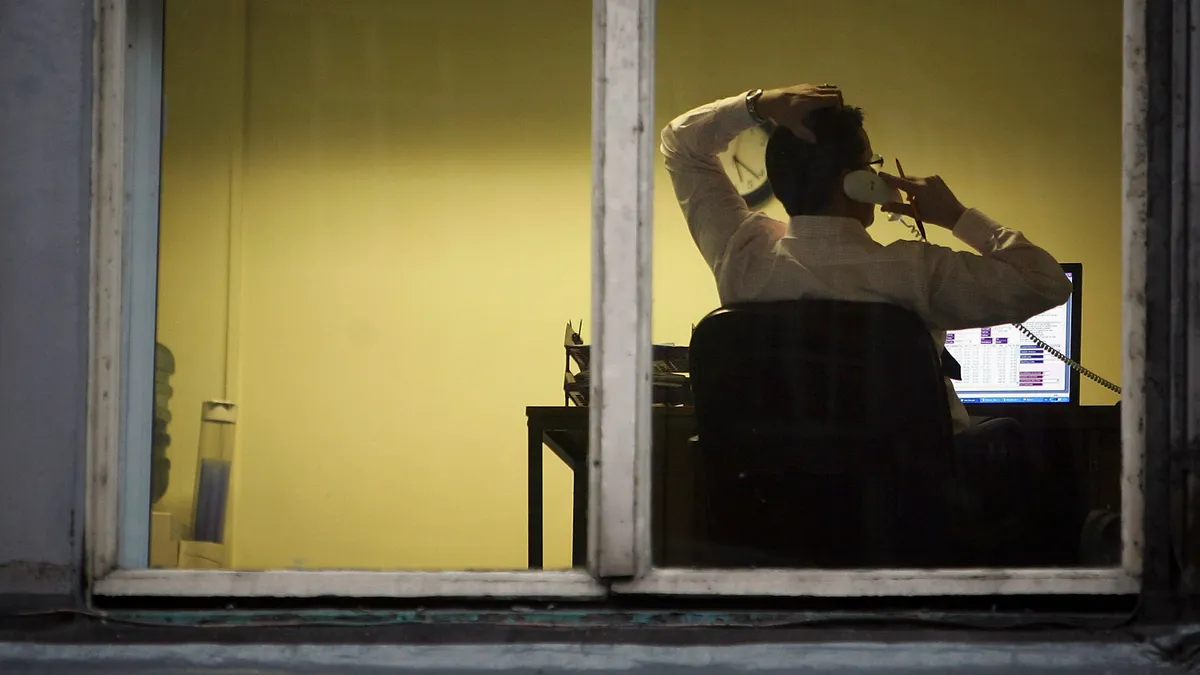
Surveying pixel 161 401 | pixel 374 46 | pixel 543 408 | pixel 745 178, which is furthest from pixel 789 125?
pixel 374 46

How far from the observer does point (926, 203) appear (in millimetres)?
2854

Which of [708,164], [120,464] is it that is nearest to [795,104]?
[708,164]

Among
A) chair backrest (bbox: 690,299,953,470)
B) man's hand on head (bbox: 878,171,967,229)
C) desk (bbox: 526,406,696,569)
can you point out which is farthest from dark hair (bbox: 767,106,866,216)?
desk (bbox: 526,406,696,569)

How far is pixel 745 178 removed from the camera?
2.63 meters

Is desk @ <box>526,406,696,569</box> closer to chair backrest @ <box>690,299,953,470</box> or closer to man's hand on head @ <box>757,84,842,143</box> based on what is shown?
chair backrest @ <box>690,299,953,470</box>

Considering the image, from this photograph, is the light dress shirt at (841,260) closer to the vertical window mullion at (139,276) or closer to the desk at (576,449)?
the desk at (576,449)

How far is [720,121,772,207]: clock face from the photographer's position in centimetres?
260

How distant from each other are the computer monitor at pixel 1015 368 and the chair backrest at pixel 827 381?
4.62 feet

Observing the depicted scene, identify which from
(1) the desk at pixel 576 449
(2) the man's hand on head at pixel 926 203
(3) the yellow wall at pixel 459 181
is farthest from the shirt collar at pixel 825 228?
(3) the yellow wall at pixel 459 181

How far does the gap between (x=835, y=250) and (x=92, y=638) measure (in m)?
1.52

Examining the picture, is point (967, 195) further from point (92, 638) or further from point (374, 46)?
point (92, 638)

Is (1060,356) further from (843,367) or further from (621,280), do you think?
(621,280)

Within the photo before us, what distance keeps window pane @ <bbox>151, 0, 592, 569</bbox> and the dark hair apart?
1.45 meters

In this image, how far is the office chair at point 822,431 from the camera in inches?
86.3
